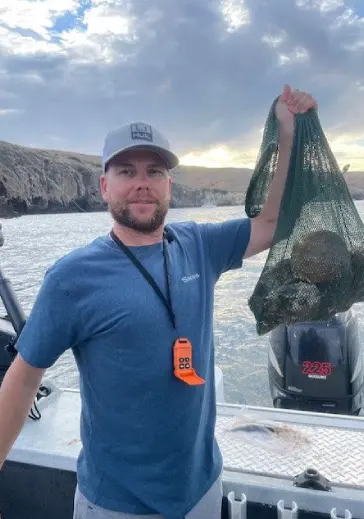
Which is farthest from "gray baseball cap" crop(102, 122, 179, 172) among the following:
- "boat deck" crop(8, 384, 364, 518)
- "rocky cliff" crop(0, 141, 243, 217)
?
"rocky cliff" crop(0, 141, 243, 217)

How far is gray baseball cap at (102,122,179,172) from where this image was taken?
2.07 m

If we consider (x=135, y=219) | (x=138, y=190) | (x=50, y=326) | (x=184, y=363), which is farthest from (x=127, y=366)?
(x=138, y=190)

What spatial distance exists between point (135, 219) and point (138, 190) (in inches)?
4.6

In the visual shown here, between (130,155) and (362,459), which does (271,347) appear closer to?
(362,459)

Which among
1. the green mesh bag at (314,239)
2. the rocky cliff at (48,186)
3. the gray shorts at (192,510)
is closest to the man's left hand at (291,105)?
the green mesh bag at (314,239)

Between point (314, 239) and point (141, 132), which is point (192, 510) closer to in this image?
point (314, 239)

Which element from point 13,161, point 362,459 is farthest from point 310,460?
point 13,161

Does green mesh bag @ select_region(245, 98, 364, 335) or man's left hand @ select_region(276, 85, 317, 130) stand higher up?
man's left hand @ select_region(276, 85, 317, 130)

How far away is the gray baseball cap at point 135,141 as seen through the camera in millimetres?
2071

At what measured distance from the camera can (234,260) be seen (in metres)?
2.35

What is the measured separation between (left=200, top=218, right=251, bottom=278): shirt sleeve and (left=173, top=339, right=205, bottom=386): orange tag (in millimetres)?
490

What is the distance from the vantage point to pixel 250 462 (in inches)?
104

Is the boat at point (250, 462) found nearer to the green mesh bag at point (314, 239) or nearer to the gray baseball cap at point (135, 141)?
the green mesh bag at point (314, 239)

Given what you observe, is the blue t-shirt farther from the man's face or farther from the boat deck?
the boat deck
